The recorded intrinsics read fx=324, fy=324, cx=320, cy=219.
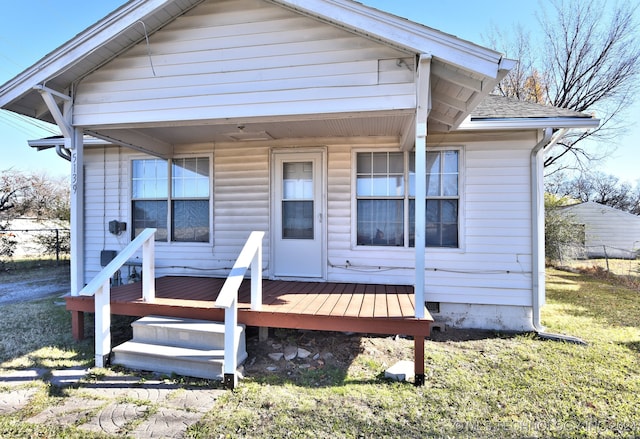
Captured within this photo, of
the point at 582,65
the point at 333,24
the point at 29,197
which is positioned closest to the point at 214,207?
the point at 333,24

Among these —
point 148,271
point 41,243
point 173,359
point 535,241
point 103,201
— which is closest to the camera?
point 173,359

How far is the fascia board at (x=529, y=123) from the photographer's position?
4.03 meters

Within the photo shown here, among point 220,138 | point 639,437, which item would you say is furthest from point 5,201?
point 639,437

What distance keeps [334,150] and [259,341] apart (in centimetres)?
283

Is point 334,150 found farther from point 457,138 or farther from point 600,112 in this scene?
point 600,112

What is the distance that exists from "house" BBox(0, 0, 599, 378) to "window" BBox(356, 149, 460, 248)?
0.02 metres

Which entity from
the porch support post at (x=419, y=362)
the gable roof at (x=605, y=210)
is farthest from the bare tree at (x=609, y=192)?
the porch support post at (x=419, y=362)

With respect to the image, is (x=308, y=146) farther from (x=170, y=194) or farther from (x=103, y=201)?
(x=103, y=201)

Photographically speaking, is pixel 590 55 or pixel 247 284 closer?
pixel 247 284

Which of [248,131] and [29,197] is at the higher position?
[248,131]

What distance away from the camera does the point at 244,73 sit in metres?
3.41

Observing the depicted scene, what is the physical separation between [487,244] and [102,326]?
4.67 metres

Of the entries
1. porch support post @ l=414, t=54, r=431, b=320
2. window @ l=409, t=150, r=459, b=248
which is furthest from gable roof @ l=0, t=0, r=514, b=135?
window @ l=409, t=150, r=459, b=248

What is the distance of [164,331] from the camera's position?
3.29 meters
